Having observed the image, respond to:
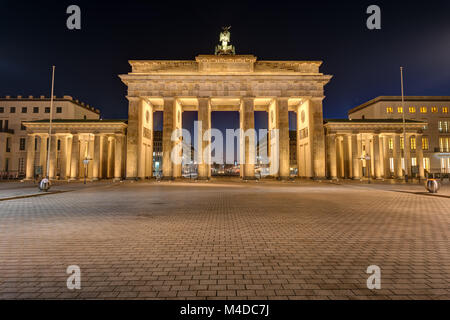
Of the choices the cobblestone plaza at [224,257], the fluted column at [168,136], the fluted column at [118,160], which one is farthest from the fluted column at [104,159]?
the cobblestone plaza at [224,257]

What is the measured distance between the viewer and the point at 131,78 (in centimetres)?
4178

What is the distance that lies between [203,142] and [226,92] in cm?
950

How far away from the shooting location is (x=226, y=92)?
138 ft

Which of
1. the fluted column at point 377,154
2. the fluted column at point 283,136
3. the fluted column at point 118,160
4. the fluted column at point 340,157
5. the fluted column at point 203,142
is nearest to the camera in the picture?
the fluted column at point 283,136

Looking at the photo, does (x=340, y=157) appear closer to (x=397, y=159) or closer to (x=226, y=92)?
(x=397, y=159)

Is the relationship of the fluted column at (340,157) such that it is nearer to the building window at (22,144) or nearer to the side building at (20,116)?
the side building at (20,116)

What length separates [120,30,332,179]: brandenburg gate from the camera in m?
41.5

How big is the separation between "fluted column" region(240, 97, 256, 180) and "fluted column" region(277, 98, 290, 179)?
4591mm

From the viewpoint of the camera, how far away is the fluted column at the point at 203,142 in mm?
41469

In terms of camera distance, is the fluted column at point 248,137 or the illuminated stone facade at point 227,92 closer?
the fluted column at point 248,137

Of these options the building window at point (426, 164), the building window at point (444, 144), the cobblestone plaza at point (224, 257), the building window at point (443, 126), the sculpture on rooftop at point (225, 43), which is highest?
the sculpture on rooftop at point (225, 43)

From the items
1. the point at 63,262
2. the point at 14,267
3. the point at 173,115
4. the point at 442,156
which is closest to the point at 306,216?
the point at 63,262

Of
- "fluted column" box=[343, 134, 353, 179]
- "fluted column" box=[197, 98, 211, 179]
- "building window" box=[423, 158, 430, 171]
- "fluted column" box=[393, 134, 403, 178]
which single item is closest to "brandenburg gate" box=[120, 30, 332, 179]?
"fluted column" box=[197, 98, 211, 179]
